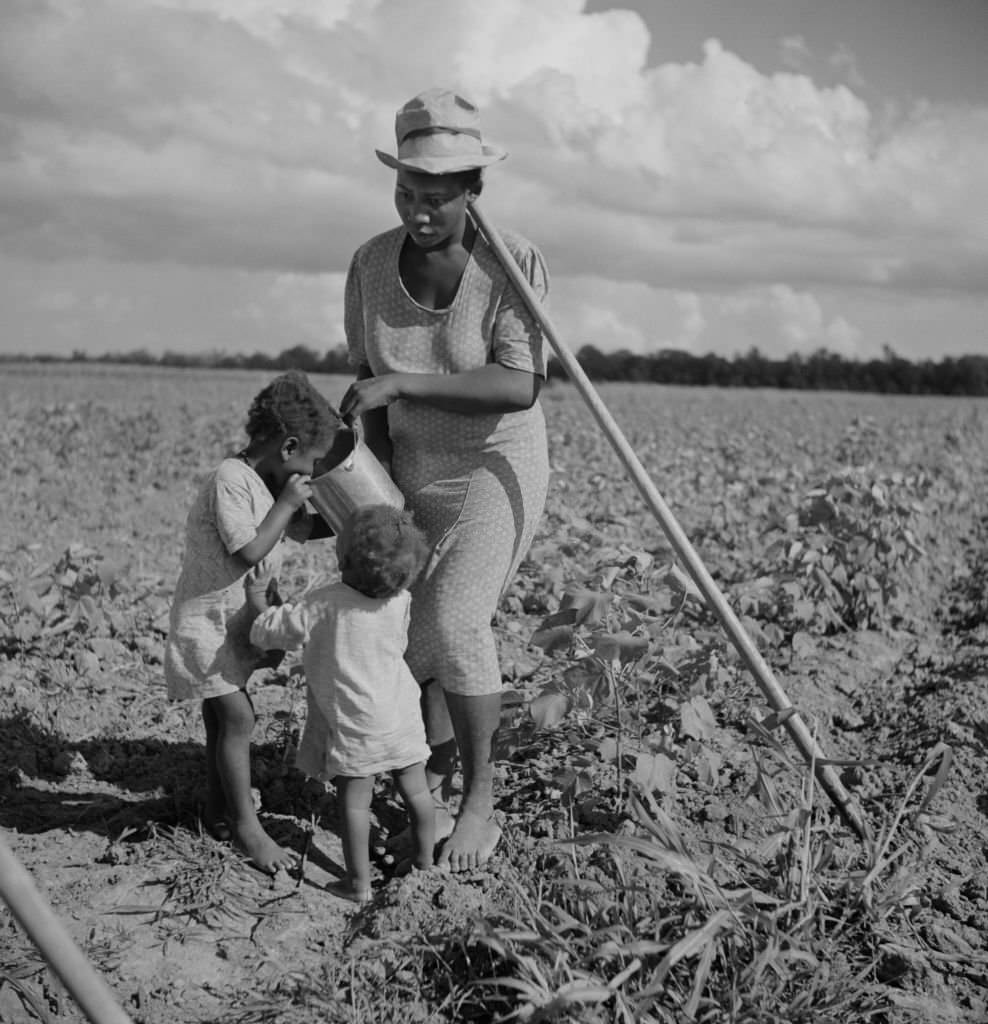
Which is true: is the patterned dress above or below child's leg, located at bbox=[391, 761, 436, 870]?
above

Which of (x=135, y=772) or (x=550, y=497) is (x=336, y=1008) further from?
(x=550, y=497)

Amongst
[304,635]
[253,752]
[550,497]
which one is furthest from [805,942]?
[550,497]

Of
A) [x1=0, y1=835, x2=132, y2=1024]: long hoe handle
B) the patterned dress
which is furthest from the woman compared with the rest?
[x1=0, y1=835, x2=132, y2=1024]: long hoe handle

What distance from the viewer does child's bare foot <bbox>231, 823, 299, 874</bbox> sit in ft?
9.68

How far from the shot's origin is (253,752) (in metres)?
3.61

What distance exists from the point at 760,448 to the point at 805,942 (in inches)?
444

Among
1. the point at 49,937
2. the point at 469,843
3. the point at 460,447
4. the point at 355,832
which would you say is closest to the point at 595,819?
the point at 469,843

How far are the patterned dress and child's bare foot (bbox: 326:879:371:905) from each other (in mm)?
521

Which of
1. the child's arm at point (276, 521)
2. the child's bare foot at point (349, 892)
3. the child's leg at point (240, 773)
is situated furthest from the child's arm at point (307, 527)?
the child's bare foot at point (349, 892)

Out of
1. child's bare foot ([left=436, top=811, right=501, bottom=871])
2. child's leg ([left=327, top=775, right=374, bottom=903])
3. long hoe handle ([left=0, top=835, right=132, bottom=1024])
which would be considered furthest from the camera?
child's bare foot ([left=436, top=811, right=501, bottom=871])

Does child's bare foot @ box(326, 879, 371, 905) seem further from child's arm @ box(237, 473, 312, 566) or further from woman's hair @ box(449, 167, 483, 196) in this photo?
woman's hair @ box(449, 167, 483, 196)

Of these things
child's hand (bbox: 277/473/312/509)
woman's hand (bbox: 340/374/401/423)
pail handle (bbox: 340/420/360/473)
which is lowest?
child's hand (bbox: 277/473/312/509)

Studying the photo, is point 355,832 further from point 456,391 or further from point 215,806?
point 456,391

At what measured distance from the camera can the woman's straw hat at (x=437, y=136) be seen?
2732 mm
